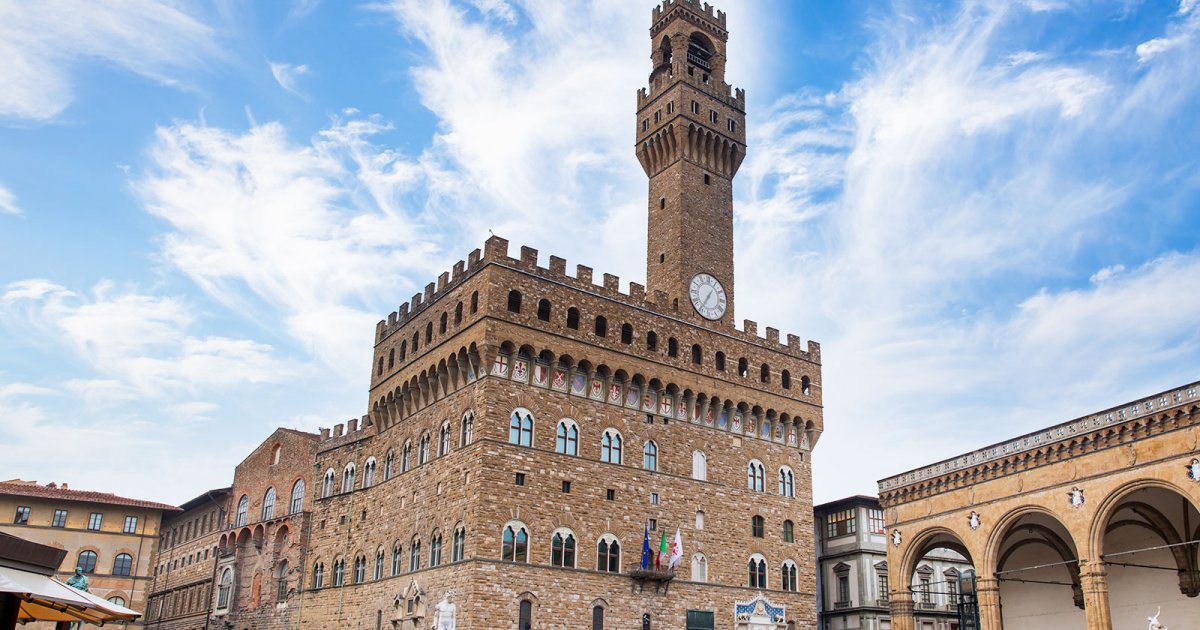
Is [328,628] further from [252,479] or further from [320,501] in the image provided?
[252,479]

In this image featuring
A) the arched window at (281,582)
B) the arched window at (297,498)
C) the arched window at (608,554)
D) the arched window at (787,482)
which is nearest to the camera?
the arched window at (608,554)

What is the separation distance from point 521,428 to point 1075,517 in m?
20.3

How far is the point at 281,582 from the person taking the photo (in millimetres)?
50281

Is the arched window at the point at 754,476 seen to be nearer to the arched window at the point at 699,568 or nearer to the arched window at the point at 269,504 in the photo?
the arched window at the point at 699,568

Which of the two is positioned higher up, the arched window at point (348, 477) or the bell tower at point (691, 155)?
the bell tower at point (691, 155)

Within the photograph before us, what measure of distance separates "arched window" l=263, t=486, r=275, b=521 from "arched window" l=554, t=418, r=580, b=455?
2270 centimetres

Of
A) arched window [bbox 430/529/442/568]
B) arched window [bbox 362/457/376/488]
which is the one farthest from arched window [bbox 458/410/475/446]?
arched window [bbox 362/457/376/488]

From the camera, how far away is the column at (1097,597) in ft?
101

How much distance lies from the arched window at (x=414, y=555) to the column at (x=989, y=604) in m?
22.0

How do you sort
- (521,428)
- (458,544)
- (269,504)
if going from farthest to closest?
(269,504)
(521,428)
(458,544)

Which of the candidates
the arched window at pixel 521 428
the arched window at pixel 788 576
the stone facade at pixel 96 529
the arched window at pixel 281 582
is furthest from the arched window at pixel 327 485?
the stone facade at pixel 96 529

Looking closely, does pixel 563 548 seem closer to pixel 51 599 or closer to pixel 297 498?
pixel 297 498

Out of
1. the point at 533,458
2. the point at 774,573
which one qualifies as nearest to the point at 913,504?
the point at 774,573

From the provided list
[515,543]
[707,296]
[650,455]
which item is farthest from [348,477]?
[707,296]
